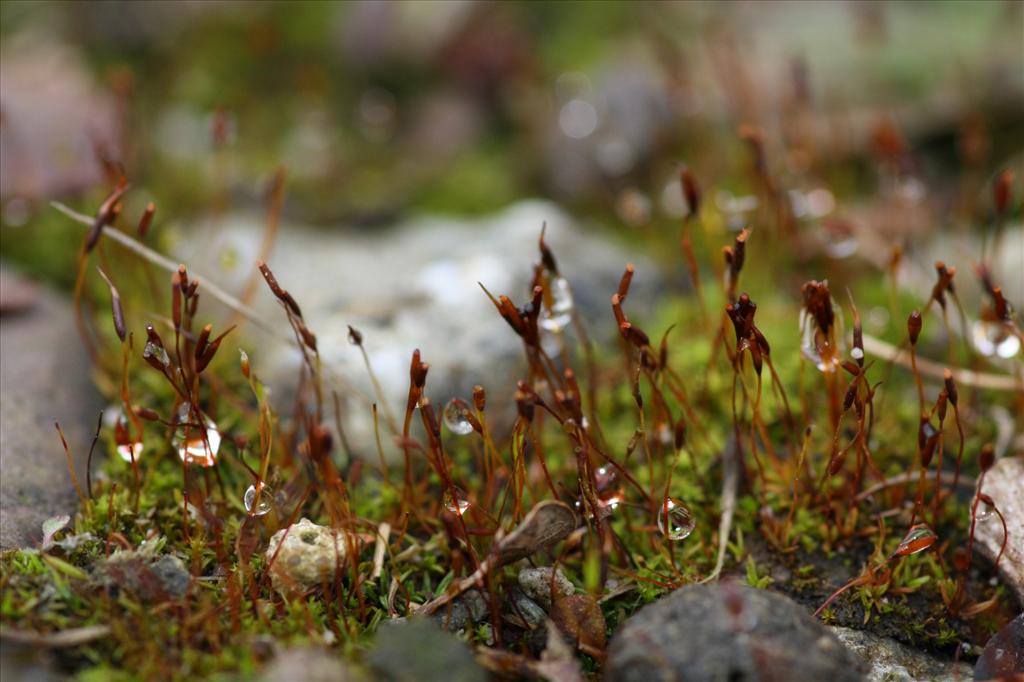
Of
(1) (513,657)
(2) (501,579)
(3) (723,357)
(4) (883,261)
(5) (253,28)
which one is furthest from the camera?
(5) (253,28)

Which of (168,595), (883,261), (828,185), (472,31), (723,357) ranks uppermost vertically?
(472,31)

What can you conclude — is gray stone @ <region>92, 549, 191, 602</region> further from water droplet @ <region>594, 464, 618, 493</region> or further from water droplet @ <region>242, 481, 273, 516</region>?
water droplet @ <region>594, 464, 618, 493</region>

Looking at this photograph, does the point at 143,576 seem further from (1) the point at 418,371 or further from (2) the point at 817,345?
(2) the point at 817,345

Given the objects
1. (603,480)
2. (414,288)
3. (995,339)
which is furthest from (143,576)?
(995,339)

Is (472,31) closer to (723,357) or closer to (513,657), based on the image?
(723,357)

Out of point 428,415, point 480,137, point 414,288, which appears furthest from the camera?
point 480,137

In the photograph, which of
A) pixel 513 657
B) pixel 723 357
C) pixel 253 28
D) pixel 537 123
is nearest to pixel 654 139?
pixel 537 123
